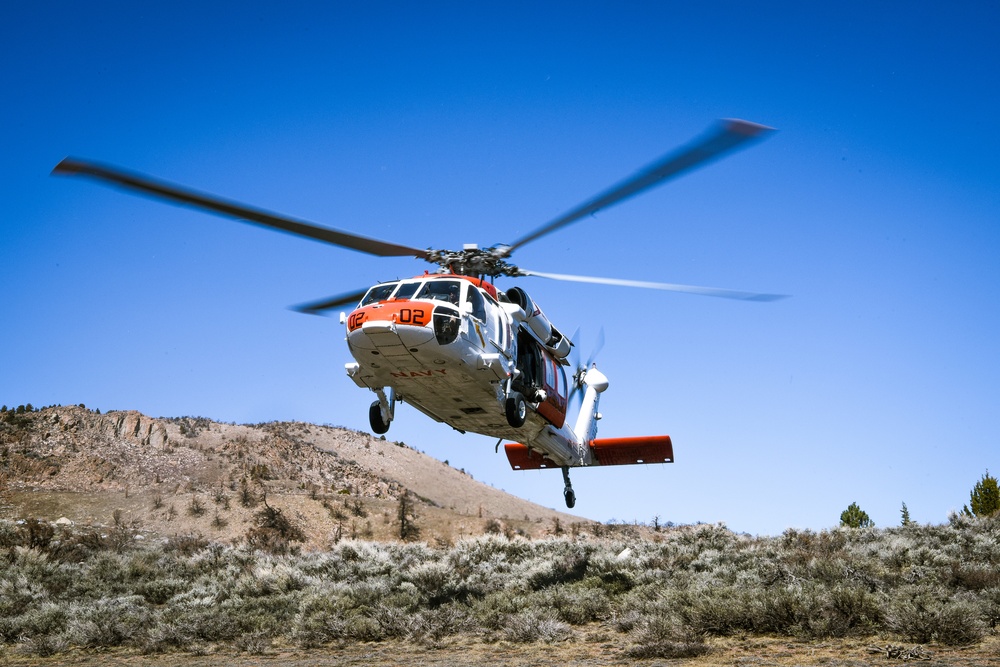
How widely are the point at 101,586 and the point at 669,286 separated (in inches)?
575

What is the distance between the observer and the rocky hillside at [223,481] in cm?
3036

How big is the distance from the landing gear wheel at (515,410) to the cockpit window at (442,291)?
2269mm

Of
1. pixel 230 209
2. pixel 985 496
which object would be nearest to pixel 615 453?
pixel 230 209

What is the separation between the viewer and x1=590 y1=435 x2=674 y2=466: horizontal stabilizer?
18250mm

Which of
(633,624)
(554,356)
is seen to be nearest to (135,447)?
(554,356)

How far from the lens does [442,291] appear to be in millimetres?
12984

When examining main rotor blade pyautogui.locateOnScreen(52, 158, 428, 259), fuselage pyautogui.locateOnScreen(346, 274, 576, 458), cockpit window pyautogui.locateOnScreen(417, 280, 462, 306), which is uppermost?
main rotor blade pyautogui.locateOnScreen(52, 158, 428, 259)

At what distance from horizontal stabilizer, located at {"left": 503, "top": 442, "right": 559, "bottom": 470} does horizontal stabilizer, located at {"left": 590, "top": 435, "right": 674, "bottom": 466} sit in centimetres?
132

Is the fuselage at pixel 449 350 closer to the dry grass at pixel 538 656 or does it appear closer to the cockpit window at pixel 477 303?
the cockpit window at pixel 477 303

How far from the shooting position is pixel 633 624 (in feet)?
40.3

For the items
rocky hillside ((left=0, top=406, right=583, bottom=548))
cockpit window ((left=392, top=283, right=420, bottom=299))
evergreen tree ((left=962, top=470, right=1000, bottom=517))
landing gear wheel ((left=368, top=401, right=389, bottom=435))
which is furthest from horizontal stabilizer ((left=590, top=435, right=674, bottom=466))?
evergreen tree ((left=962, top=470, right=1000, bottom=517))

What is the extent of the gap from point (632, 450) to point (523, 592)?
4932mm

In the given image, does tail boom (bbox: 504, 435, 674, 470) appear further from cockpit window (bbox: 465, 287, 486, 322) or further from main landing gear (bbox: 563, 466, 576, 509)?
cockpit window (bbox: 465, 287, 486, 322)

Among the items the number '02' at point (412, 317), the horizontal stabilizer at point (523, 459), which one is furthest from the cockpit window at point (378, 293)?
the horizontal stabilizer at point (523, 459)
